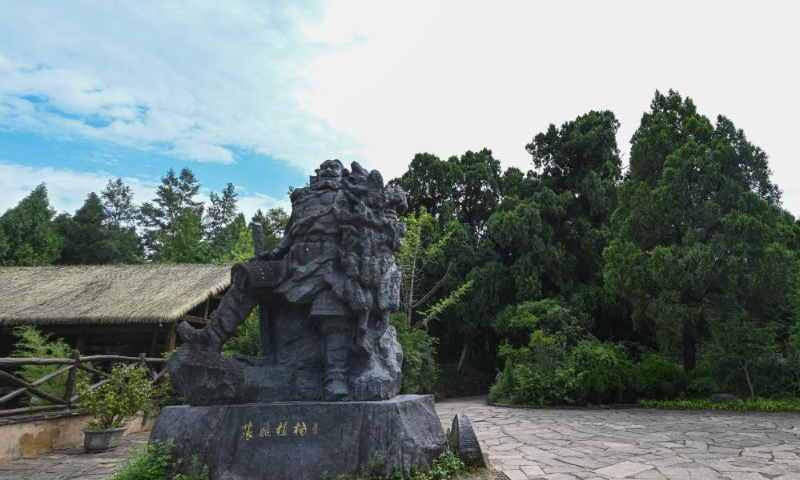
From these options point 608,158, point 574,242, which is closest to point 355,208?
point 574,242

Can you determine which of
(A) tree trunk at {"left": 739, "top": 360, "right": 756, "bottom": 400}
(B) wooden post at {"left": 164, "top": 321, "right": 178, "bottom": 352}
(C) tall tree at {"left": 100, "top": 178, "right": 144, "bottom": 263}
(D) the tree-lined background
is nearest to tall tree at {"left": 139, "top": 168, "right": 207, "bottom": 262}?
(C) tall tree at {"left": 100, "top": 178, "right": 144, "bottom": 263}

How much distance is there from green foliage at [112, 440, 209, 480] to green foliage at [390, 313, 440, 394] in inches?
268

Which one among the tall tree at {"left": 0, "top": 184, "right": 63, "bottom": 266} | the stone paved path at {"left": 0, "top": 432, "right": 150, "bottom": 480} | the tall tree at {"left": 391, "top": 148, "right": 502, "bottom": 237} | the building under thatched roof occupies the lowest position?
the stone paved path at {"left": 0, "top": 432, "right": 150, "bottom": 480}

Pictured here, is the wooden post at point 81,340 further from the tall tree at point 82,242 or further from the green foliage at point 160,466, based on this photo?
the tall tree at point 82,242

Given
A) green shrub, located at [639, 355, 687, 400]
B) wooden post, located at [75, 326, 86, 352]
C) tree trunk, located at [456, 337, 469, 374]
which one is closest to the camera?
green shrub, located at [639, 355, 687, 400]

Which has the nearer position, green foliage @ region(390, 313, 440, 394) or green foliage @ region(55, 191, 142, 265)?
green foliage @ region(390, 313, 440, 394)

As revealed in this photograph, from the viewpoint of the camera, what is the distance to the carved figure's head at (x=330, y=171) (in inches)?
178

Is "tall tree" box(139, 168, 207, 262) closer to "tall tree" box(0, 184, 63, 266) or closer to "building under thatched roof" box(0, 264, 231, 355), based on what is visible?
"tall tree" box(0, 184, 63, 266)

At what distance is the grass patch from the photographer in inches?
323

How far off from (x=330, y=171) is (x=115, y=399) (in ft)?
13.0

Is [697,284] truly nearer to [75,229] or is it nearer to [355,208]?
[355,208]

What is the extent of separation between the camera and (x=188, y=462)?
350cm

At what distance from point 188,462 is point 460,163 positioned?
51.7 ft

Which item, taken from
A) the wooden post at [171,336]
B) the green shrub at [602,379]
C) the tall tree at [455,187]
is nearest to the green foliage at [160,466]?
the green shrub at [602,379]
